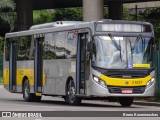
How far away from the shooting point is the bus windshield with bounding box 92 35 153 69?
940 inches

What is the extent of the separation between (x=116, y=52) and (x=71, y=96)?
2.85 meters

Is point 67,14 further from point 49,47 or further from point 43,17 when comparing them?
point 49,47

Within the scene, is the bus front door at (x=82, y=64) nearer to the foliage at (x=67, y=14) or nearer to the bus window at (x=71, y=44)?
the bus window at (x=71, y=44)

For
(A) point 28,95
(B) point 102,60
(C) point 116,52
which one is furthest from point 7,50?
(C) point 116,52

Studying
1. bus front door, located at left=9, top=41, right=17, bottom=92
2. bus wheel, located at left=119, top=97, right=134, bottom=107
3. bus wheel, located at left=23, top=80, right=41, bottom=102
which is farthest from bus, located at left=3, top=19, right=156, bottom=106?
bus front door, located at left=9, top=41, right=17, bottom=92

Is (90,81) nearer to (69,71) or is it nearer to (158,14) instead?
(69,71)

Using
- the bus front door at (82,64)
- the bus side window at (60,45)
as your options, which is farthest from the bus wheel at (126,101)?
the bus side window at (60,45)

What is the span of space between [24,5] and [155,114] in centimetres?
5156

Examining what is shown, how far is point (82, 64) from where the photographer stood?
24.7m

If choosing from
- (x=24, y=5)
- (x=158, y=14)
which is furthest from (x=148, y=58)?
(x=158, y=14)

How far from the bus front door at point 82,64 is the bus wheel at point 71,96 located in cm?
51

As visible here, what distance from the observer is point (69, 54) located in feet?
84.3

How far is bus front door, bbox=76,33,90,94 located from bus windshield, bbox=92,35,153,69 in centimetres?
60

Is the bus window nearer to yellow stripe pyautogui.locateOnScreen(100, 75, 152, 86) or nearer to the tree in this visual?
yellow stripe pyautogui.locateOnScreen(100, 75, 152, 86)
